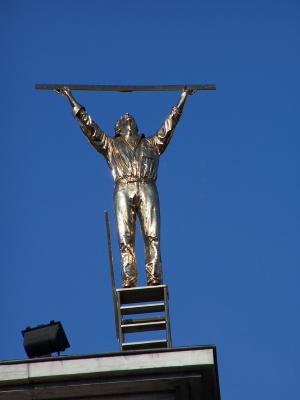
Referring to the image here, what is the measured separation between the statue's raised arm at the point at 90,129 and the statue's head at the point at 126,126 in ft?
0.97

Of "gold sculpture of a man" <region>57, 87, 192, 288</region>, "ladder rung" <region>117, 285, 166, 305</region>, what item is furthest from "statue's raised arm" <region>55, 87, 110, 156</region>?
"ladder rung" <region>117, 285, 166, 305</region>

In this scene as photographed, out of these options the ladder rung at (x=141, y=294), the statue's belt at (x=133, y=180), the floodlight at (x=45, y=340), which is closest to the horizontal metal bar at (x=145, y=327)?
the ladder rung at (x=141, y=294)

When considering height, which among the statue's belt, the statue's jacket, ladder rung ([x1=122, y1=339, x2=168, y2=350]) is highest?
the statue's jacket

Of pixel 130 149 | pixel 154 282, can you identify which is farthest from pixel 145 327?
pixel 130 149

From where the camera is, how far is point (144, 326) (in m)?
30.4

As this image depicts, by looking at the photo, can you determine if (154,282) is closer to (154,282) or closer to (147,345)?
(154,282)

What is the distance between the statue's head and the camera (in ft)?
107

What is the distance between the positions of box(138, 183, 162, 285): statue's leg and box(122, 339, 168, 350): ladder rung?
55.6 inches

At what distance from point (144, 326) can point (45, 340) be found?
6.63 feet

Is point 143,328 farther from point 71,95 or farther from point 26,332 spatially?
point 71,95

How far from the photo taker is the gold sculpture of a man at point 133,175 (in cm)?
3117

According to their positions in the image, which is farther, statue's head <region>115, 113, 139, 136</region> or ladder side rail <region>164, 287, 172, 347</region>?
statue's head <region>115, 113, 139, 136</region>

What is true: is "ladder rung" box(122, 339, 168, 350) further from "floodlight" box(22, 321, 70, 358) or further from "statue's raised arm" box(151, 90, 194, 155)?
"statue's raised arm" box(151, 90, 194, 155)

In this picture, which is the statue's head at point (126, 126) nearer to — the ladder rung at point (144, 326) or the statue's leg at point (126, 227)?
the statue's leg at point (126, 227)
